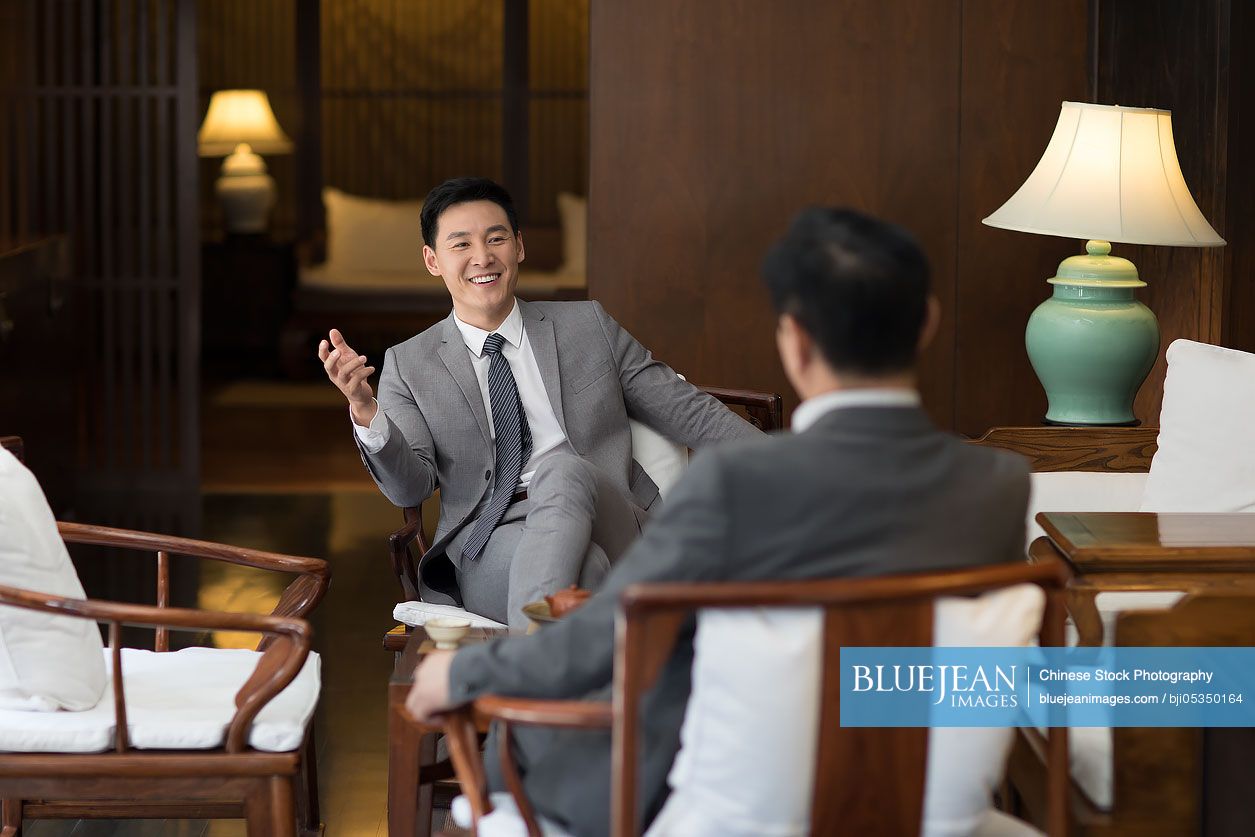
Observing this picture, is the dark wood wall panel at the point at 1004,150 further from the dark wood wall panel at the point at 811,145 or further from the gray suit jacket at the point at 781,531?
the gray suit jacket at the point at 781,531

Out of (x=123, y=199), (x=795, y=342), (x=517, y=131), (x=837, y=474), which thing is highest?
(x=517, y=131)

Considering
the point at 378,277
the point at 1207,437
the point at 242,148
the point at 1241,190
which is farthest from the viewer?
the point at 378,277

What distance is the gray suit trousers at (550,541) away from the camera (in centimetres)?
264

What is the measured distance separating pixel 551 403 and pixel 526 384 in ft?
0.22

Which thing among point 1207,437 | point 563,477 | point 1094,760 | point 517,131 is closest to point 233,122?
point 517,131

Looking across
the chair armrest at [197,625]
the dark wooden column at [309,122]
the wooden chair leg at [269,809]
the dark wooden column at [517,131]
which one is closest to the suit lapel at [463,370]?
the chair armrest at [197,625]

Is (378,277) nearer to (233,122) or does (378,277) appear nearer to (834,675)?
(233,122)

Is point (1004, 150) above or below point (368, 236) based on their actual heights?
above

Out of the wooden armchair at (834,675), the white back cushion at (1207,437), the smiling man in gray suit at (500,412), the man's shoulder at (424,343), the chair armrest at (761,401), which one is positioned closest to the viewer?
the wooden armchair at (834,675)

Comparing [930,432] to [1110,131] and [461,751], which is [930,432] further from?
[1110,131]

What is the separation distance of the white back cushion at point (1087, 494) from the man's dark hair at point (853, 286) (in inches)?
64.8

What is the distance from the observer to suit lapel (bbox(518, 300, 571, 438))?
3.23 metres

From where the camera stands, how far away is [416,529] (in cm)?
314

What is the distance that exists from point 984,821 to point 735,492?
54 centimetres
